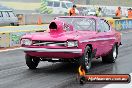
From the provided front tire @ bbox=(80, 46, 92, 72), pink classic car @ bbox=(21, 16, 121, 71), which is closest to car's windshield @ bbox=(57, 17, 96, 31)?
pink classic car @ bbox=(21, 16, 121, 71)

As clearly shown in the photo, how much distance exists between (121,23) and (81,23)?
23133 mm

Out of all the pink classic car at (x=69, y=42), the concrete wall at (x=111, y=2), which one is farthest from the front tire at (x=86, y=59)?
the concrete wall at (x=111, y=2)

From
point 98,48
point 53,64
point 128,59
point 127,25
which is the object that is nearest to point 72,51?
point 98,48

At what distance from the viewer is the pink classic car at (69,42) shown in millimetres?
10070

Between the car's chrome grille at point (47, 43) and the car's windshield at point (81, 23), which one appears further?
the car's windshield at point (81, 23)

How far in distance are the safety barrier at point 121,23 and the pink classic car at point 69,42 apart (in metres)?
20.5

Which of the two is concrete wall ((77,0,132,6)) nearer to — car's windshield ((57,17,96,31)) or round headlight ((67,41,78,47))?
car's windshield ((57,17,96,31))

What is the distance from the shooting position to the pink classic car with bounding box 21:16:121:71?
1007 centimetres

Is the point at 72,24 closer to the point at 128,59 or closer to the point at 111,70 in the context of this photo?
the point at 111,70

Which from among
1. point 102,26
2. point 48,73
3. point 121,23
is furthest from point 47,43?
point 121,23

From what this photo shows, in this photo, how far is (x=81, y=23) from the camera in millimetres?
11656

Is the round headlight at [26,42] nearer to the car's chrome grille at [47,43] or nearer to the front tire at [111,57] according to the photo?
the car's chrome grille at [47,43]

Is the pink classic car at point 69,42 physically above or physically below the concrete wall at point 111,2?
below

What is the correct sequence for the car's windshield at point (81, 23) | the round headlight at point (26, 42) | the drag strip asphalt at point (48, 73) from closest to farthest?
the drag strip asphalt at point (48, 73)
the round headlight at point (26, 42)
the car's windshield at point (81, 23)
